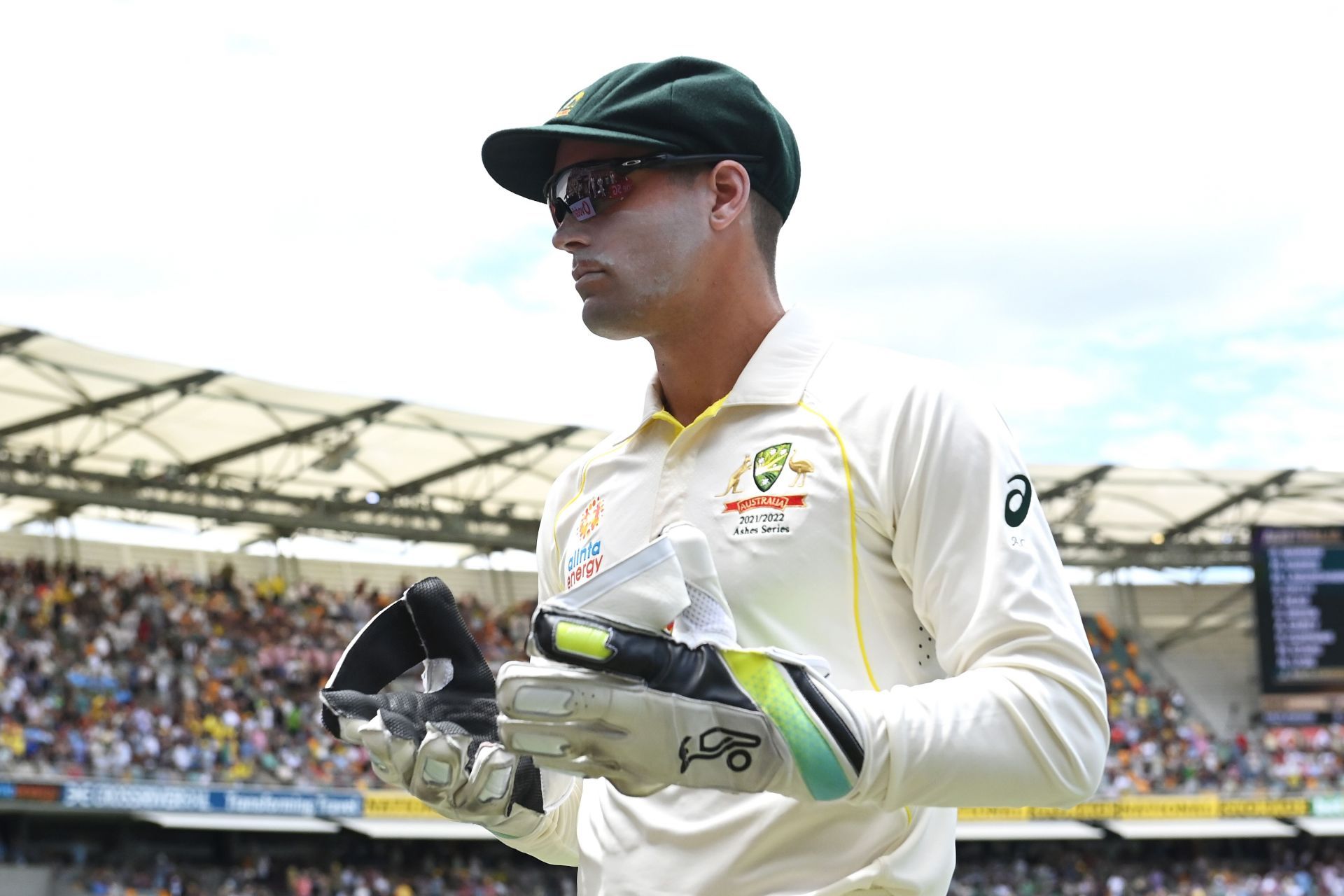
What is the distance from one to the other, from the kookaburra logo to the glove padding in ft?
2.01

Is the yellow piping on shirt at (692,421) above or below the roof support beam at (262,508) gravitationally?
below

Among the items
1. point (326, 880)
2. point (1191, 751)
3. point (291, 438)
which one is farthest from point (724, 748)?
point (1191, 751)

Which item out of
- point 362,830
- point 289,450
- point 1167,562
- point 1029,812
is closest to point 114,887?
point 362,830

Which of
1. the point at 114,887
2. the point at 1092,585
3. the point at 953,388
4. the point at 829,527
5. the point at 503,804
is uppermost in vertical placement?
the point at 1092,585

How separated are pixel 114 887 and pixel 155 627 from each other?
4.57 m

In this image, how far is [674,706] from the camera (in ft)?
5.64

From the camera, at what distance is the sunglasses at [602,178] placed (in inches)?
90.4

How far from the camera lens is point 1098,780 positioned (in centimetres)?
209

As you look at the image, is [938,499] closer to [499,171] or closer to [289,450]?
[499,171]

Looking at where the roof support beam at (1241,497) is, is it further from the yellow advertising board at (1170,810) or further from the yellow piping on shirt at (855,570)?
the yellow piping on shirt at (855,570)

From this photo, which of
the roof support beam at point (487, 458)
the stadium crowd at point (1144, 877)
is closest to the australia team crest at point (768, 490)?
the roof support beam at point (487, 458)

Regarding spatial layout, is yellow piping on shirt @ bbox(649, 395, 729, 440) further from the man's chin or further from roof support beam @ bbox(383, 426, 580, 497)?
roof support beam @ bbox(383, 426, 580, 497)

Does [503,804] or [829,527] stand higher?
[829,527]

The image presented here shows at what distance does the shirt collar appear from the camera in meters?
2.32
